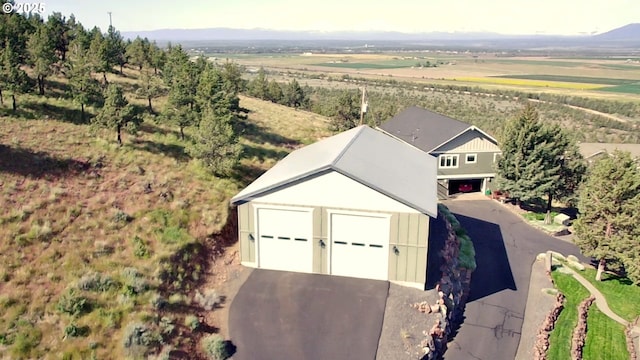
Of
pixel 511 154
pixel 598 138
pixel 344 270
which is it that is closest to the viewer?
pixel 344 270

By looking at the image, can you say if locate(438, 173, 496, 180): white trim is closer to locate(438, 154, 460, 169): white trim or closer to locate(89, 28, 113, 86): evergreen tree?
locate(438, 154, 460, 169): white trim

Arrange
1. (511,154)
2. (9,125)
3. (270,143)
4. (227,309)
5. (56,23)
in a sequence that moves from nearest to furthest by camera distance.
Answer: (227,309)
(9,125)
(511,154)
(270,143)
(56,23)

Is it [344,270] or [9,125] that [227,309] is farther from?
[9,125]

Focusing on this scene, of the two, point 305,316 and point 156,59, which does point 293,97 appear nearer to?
point 156,59

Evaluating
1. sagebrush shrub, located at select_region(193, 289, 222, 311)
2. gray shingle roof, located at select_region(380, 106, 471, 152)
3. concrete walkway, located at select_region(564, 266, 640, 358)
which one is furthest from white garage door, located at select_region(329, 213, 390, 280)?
gray shingle roof, located at select_region(380, 106, 471, 152)

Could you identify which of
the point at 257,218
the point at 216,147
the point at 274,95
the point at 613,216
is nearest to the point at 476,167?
the point at 613,216

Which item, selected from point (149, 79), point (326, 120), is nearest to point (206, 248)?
point (149, 79)
